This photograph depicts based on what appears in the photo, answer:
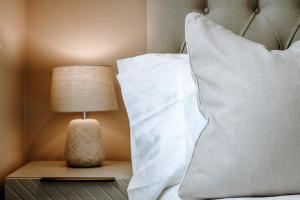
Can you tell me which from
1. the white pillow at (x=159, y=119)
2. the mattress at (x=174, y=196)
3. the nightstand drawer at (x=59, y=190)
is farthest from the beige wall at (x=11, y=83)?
the mattress at (x=174, y=196)

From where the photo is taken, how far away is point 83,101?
1700 millimetres

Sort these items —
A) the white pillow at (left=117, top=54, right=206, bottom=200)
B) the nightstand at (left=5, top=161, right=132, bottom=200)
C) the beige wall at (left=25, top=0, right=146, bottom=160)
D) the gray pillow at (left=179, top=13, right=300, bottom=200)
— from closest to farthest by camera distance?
1. the gray pillow at (left=179, top=13, right=300, bottom=200)
2. the white pillow at (left=117, top=54, right=206, bottom=200)
3. the nightstand at (left=5, top=161, right=132, bottom=200)
4. the beige wall at (left=25, top=0, right=146, bottom=160)

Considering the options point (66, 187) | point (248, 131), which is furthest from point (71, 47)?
point (248, 131)

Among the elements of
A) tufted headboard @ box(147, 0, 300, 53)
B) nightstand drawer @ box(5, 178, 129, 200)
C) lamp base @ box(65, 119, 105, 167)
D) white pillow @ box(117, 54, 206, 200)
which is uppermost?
tufted headboard @ box(147, 0, 300, 53)

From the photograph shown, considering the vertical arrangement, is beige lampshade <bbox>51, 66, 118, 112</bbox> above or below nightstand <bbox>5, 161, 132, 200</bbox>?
above

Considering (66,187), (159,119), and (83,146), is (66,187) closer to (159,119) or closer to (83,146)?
(83,146)

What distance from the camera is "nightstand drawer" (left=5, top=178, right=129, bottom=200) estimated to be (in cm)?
154

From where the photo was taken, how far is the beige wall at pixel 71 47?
2002mm

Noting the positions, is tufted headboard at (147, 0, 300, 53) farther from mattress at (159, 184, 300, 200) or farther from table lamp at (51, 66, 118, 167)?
mattress at (159, 184, 300, 200)

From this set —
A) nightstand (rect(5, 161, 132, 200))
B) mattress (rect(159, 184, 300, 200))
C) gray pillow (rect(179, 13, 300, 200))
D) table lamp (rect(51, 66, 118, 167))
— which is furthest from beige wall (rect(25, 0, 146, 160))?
gray pillow (rect(179, 13, 300, 200))

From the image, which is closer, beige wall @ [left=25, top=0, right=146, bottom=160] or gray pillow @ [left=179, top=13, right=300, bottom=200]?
gray pillow @ [left=179, top=13, right=300, bottom=200]

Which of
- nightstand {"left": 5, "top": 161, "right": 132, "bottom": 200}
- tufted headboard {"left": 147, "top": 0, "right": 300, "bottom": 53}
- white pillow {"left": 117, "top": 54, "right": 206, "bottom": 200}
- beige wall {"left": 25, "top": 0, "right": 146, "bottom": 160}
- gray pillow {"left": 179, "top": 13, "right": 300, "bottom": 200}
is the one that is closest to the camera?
gray pillow {"left": 179, "top": 13, "right": 300, "bottom": 200}

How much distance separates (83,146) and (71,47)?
0.53 meters

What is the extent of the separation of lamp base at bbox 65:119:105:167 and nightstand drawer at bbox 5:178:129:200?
0.22 meters
